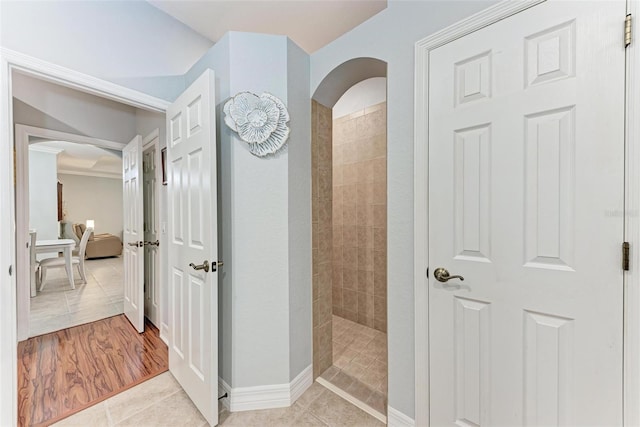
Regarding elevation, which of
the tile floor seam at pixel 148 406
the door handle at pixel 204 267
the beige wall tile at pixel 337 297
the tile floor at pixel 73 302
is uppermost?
the door handle at pixel 204 267

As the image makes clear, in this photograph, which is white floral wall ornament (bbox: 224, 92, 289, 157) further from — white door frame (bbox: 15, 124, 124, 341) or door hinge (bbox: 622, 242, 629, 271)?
white door frame (bbox: 15, 124, 124, 341)

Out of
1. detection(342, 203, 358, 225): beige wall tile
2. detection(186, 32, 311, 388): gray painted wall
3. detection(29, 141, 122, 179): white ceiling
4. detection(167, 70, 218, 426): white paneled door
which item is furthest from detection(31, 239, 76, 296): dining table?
detection(342, 203, 358, 225): beige wall tile

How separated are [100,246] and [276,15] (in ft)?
25.2

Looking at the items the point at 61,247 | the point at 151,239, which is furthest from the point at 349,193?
the point at 61,247

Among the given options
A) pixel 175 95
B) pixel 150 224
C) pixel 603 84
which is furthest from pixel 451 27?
pixel 150 224

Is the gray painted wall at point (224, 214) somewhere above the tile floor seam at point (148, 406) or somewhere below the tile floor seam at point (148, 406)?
above

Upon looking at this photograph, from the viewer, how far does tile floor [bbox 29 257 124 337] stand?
2.86 metres

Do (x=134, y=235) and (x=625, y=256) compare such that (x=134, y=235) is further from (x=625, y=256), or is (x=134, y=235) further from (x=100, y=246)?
(x=100, y=246)

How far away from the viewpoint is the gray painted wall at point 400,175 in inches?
53.9

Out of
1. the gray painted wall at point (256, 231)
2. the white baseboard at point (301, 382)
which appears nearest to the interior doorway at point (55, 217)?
the gray painted wall at point (256, 231)

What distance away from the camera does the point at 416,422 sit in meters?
1.36

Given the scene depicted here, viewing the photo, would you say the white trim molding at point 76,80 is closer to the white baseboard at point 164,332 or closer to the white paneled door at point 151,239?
the white paneled door at point 151,239

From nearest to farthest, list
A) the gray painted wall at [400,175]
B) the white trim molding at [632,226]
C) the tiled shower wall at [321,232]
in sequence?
the white trim molding at [632,226]
the gray painted wall at [400,175]
the tiled shower wall at [321,232]

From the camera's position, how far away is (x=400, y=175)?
4.64 feet
